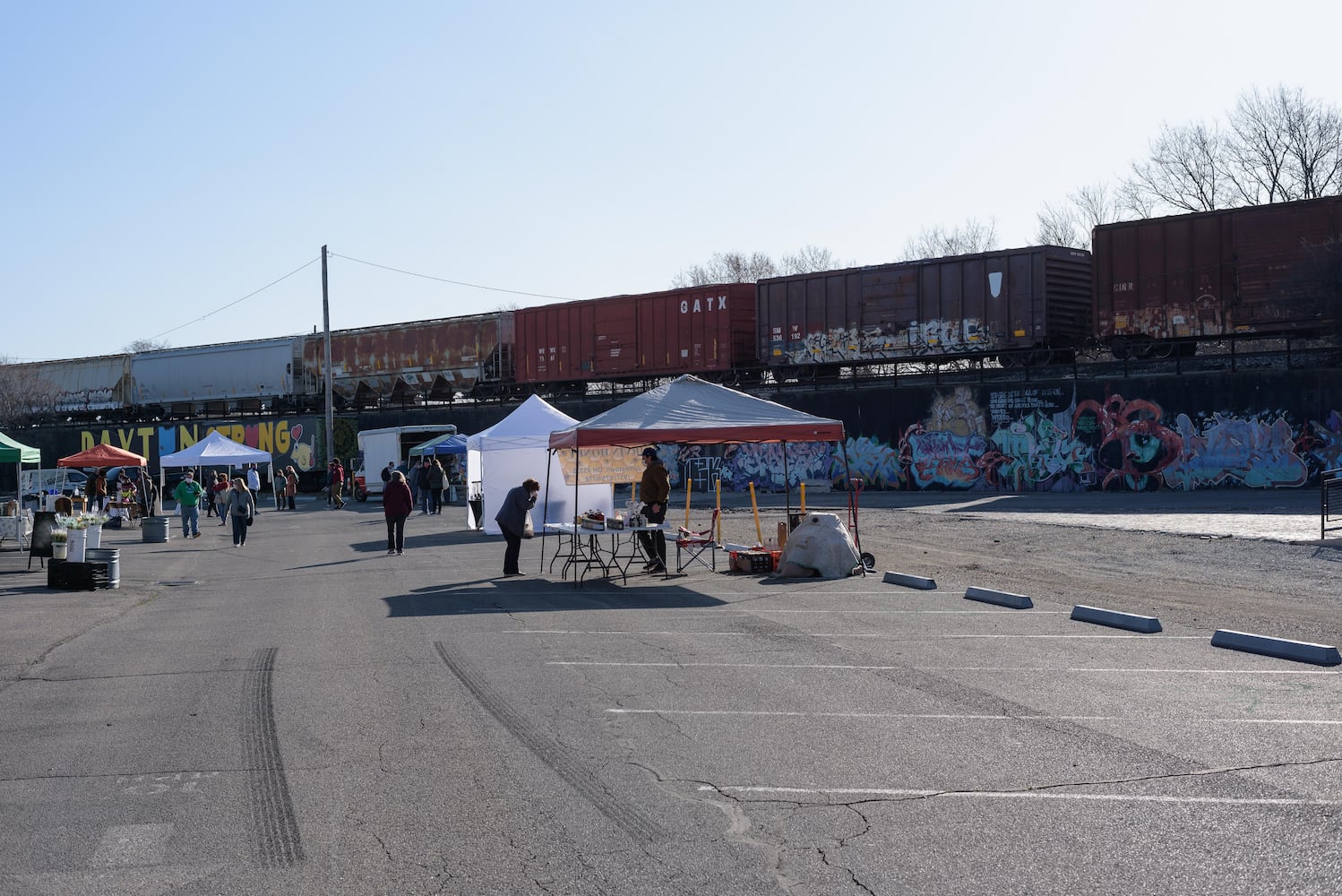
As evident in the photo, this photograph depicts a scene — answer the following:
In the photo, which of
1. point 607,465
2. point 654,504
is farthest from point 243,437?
point 654,504

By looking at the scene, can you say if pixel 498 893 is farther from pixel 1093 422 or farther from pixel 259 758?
pixel 1093 422

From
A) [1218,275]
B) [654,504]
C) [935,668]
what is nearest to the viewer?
[935,668]

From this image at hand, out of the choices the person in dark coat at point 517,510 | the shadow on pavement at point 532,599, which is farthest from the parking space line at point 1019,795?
the person in dark coat at point 517,510

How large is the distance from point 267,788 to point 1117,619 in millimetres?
7850

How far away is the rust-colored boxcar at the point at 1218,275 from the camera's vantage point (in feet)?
89.6

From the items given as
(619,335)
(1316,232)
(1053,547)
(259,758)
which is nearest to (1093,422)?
(1316,232)

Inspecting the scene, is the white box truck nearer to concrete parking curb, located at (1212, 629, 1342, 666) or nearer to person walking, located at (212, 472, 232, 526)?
person walking, located at (212, 472, 232, 526)

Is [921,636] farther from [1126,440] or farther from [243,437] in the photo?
[243,437]

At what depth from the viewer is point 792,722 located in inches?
282

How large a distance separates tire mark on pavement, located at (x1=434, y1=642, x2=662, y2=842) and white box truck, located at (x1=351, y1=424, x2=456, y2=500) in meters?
33.7

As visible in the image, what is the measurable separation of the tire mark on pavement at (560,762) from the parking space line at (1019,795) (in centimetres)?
53

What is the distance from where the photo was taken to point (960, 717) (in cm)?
720

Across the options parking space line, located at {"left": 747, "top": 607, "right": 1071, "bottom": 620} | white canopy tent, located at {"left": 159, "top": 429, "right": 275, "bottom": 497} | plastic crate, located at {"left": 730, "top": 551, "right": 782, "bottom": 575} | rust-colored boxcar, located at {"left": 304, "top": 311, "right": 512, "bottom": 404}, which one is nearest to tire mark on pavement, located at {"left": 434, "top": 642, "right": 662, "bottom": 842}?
parking space line, located at {"left": 747, "top": 607, "right": 1071, "bottom": 620}

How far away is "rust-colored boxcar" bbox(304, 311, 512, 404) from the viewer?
44.1 meters
